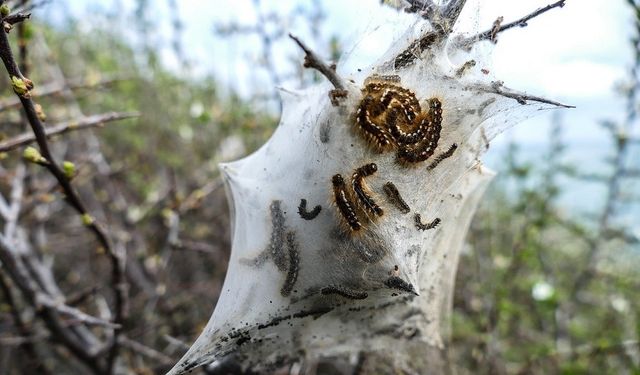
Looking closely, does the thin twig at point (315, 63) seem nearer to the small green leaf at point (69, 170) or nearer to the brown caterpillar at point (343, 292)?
the brown caterpillar at point (343, 292)

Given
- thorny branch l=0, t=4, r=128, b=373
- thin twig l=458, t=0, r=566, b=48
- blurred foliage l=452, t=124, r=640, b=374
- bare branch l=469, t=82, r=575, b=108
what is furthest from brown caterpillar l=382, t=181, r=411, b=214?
blurred foliage l=452, t=124, r=640, b=374

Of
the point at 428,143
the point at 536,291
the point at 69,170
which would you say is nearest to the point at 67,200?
the point at 69,170

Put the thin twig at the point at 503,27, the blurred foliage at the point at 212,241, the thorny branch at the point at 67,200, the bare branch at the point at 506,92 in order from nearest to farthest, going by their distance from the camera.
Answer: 1. the thorny branch at the point at 67,200
2. the thin twig at the point at 503,27
3. the bare branch at the point at 506,92
4. the blurred foliage at the point at 212,241

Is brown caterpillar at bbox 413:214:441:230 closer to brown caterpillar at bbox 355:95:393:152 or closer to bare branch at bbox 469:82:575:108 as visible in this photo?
brown caterpillar at bbox 355:95:393:152

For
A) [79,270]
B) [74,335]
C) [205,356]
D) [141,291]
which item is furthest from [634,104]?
[79,270]

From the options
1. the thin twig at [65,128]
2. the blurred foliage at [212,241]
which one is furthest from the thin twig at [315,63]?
the blurred foliage at [212,241]
